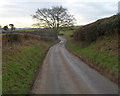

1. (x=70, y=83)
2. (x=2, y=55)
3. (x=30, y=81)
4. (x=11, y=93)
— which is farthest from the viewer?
(x=2, y=55)

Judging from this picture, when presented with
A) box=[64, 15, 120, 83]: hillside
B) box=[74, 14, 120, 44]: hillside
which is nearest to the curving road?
box=[64, 15, 120, 83]: hillside

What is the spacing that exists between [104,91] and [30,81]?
5.37 metres

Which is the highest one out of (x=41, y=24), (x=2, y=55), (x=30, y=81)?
(x=41, y=24)

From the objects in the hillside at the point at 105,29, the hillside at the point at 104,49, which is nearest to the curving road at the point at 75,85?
the hillside at the point at 104,49

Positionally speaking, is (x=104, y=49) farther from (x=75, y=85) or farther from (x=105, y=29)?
(x=75, y=85)

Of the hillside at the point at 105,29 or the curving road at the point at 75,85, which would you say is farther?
the hillside at the point at 105,29

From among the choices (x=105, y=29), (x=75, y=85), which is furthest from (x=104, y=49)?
(x=75, y=85)

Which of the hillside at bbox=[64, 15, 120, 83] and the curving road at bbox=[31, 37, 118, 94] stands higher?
the hillside at bbox=[64, 15, 120, 83]

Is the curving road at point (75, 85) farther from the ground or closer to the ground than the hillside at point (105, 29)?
closer to the ground

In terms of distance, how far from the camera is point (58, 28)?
220 ft

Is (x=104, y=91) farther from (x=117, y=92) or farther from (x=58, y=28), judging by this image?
(x=58, y=28)

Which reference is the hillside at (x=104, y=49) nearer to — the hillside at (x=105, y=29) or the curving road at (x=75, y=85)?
the hillside at (x=105, y=29)

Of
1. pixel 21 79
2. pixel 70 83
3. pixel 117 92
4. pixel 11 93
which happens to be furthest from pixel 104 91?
pixel 21 79

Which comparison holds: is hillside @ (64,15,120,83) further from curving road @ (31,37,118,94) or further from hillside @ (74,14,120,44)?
curving road @ (31,37,118,94)
